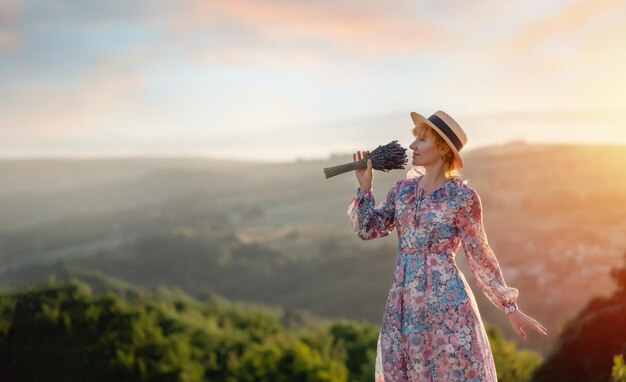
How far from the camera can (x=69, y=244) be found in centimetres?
9812

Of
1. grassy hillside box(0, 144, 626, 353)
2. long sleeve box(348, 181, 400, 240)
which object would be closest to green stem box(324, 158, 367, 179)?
long sleeve box(348, 181, 400, 240)

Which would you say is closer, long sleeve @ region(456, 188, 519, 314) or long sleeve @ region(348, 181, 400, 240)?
long sleeve @ region(456, 188, 519, 314)

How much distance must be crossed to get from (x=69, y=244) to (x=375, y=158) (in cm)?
9845

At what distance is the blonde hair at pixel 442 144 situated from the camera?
18.2ft

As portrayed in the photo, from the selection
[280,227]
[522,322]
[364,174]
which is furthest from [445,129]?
[280,227]

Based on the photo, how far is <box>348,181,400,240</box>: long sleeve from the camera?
5742 mm

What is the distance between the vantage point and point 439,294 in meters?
5.32

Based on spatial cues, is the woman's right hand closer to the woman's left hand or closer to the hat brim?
the hat brim

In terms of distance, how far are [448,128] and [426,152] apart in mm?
265

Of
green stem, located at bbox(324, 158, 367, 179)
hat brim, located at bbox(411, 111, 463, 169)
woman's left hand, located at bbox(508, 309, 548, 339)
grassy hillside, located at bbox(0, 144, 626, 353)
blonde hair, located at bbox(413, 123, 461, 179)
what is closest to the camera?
woman's left hand, located at bbox(508, 309, 548, 339)

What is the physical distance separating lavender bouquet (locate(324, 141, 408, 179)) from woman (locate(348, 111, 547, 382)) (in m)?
0.06

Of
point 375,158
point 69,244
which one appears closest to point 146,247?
point 69,244

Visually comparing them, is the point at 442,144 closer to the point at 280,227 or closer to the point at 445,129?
the point at 445,129

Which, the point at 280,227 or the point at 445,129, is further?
the point at 280,227
